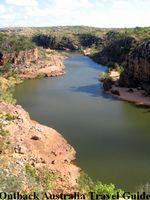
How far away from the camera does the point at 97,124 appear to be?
45844mm

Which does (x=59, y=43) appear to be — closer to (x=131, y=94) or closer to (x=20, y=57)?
(x=20, y=57)

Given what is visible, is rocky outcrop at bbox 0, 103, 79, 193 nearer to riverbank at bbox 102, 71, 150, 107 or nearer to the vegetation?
the vegetation

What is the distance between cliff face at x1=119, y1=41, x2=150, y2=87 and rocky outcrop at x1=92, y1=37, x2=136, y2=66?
88.9 feet

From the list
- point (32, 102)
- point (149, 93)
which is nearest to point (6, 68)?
point (32, 102)

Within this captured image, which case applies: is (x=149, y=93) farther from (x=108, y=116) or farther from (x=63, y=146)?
(x=63, y=146)

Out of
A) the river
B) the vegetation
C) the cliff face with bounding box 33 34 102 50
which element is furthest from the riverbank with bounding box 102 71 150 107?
the cliff face with bounding box 33 34 102 50

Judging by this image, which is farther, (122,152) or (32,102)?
(32,102)

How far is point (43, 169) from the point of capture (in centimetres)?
3062

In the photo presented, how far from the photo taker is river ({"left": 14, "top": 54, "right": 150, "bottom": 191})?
32.6 m

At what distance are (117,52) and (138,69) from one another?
3893cm

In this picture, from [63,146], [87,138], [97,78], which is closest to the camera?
[63,146]

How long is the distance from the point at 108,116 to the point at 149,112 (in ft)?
21.7

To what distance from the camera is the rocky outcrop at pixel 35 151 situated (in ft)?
95.0

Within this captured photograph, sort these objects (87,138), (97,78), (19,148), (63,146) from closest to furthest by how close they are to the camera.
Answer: (19,148) < (63,146) < (87,138) < (97,78)
